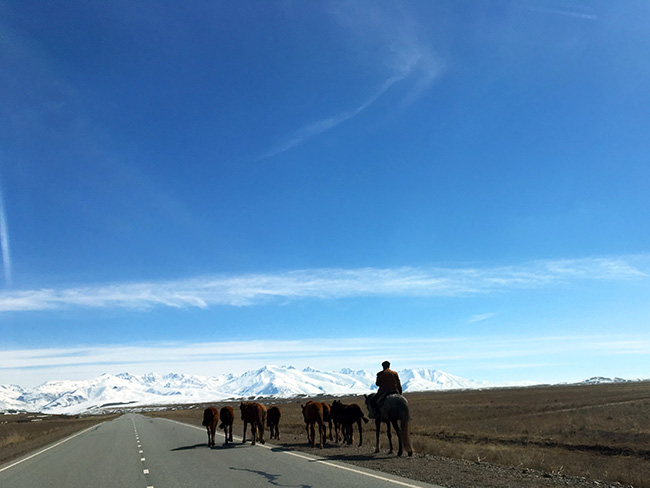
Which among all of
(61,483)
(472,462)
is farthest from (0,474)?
(472,462)

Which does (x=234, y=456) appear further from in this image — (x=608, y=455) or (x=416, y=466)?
(x=608, y=455)

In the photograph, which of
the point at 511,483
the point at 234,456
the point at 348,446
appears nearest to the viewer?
the point at 511,483

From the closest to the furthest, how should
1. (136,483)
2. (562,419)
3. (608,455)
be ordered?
(136,483), (608,455), (562,419)

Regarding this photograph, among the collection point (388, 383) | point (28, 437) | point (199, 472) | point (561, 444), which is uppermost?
point (388, 383)

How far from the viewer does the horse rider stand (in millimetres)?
18016

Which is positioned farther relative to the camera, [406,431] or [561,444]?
[561,444]

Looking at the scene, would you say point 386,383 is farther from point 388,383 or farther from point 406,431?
point 406,431

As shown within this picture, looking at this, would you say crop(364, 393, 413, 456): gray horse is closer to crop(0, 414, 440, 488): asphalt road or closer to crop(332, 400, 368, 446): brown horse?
crop(0, 414, 440, 488): asphalt road

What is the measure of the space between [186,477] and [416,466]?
21.9ft

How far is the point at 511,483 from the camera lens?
12.5m

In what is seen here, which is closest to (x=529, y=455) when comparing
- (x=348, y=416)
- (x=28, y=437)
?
(x=348, y=416)

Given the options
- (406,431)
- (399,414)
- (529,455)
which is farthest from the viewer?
(529,455)

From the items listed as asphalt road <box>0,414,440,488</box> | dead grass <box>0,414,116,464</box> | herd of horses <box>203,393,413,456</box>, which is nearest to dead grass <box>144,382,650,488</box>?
herd of horses <box>203,393,413,456</box>

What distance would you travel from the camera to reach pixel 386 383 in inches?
715
